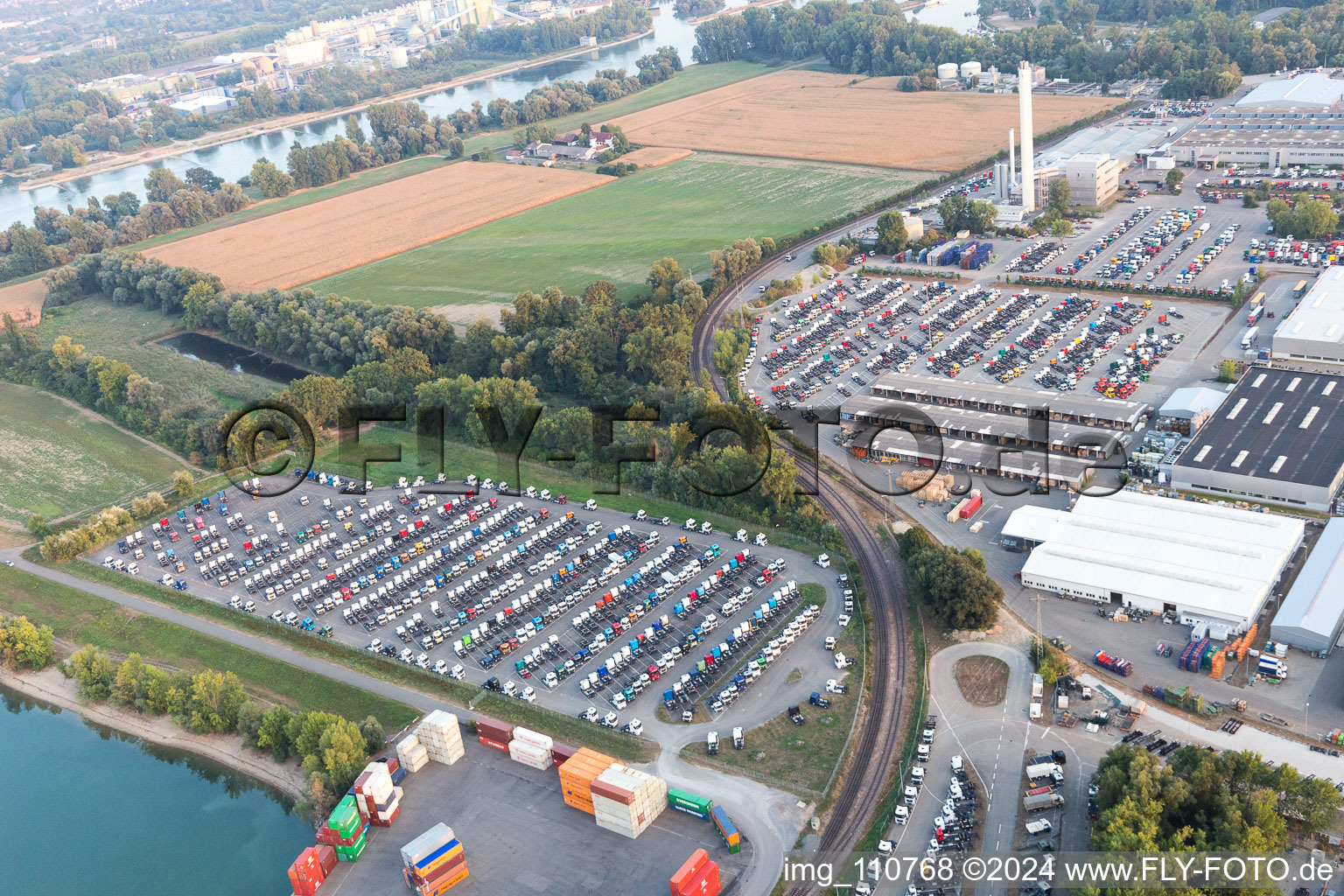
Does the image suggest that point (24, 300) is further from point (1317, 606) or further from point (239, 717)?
point (1317, 606)

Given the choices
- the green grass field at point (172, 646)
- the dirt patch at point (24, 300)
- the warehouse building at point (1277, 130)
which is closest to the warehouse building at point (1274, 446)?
the green grass field at point (172, 646)

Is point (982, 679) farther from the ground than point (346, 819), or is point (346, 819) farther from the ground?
point (346, 819)

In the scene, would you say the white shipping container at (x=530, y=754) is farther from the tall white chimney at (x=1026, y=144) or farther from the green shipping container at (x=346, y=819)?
the tall white chimney at (x=1026, y=144)

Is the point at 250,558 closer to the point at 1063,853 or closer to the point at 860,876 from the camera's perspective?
the point at 860,876

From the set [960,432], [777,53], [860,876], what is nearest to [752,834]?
[860,876]

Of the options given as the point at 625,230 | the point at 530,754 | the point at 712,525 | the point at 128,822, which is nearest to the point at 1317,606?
the point at 712,525

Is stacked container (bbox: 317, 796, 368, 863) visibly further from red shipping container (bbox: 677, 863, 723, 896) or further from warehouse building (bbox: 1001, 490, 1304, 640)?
warehouse building (bbox: 1001, 490, 1304, 640)

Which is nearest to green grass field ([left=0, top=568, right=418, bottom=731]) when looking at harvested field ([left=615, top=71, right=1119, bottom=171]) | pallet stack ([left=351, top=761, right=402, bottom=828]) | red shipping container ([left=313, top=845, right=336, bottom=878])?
pallet stack ([left=351, top=761, right=402, bottom=828])
